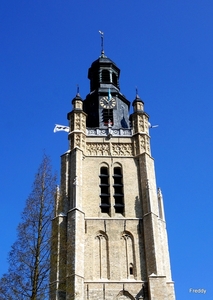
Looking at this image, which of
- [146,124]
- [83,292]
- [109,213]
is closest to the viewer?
[83,292]

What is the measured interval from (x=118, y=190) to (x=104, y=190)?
89 centimetres

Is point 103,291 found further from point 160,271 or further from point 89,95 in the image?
point 89,95

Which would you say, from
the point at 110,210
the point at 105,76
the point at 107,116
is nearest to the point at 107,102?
the point at 107,116

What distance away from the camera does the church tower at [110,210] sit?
2314cm

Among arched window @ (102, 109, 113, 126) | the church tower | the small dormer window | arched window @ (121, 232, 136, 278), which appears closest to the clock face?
the church tower

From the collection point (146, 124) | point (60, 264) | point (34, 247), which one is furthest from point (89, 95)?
point (34, 247)

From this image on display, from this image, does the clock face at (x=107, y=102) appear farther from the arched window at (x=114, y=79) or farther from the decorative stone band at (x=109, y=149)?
the decorative stone band at (x=109, y=149)

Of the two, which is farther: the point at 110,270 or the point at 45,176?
the point at 110,270

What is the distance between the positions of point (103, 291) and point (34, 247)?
10.7m

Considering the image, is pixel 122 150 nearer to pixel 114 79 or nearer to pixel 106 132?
pixel 106 132

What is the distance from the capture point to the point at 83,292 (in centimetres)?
2217

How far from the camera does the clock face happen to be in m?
33.2

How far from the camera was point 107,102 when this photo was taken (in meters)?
33.5

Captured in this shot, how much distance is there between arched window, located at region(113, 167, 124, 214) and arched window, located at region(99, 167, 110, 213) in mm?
473
